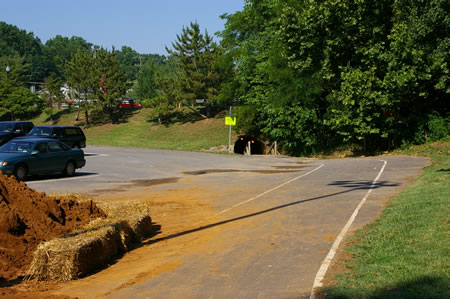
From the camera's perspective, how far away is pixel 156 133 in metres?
64.2

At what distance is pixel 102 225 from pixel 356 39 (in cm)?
2992

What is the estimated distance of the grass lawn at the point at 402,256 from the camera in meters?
5.86

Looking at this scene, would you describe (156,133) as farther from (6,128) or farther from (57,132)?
(6,128)

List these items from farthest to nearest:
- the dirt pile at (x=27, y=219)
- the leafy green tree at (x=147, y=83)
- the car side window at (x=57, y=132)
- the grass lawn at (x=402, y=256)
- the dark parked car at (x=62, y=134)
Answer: the leafy green tree at (x=147, y=83) < the car side window at (x=57, y=132) < the dark parked car at (x=62, y=134) < the dirt pile at (x=27, y=219) < the grass lawn at (x=402, y=256)

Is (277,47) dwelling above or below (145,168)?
above

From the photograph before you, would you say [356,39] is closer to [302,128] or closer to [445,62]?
[445,62]

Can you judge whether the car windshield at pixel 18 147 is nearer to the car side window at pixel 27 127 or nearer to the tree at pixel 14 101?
the car side window at pixel 27 127

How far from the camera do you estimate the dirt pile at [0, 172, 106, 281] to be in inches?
309

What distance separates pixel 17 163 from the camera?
63.9 ft

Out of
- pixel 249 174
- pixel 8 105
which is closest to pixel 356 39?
pixel 249 174

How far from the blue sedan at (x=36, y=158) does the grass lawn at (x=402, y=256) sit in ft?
45.9

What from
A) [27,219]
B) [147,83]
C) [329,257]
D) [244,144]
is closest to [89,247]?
[27,219]

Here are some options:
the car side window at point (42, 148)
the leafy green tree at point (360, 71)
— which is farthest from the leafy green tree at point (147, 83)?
the car side window at point (42, 148)

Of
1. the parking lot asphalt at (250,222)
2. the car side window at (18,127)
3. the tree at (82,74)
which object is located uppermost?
the tree at (82,74)
